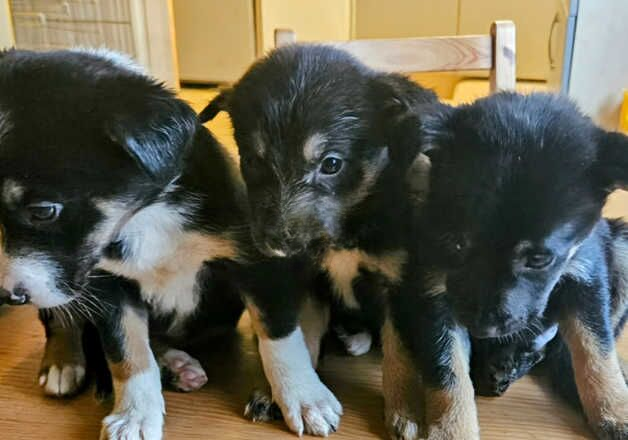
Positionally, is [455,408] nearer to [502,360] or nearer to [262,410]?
[502,360]

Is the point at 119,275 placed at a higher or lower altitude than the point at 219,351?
higher

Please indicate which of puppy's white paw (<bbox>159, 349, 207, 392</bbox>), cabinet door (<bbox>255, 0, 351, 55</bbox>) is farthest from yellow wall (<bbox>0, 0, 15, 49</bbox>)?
cabinet door (<bbox>255, 0, 351, 55</bbox>)

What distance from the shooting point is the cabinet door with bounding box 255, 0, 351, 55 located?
4625 millimetres

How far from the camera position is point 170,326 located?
58.2 inches

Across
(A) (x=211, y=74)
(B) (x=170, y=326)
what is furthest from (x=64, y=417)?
(A) (x=211, y=74)

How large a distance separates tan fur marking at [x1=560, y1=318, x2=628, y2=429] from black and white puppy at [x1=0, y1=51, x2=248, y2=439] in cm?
61

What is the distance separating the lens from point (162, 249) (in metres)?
1.30

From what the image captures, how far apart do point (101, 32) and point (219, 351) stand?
1753mm

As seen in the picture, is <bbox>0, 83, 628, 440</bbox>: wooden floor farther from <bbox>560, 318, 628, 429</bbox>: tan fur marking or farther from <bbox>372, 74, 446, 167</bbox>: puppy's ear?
<bbox>372, 74, 446, 167</bbox>: puppy's ear

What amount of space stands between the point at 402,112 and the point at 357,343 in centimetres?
54

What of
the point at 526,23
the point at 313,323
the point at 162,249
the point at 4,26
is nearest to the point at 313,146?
the point at 162,249

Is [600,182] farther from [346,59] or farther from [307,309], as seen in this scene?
[307,309]

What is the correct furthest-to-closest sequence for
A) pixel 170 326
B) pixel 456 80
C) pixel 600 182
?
pixel 456 80, pixel 170 326, pixel 600 182

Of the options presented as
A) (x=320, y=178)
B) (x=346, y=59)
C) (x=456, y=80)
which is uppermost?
(x=346, y=59)
